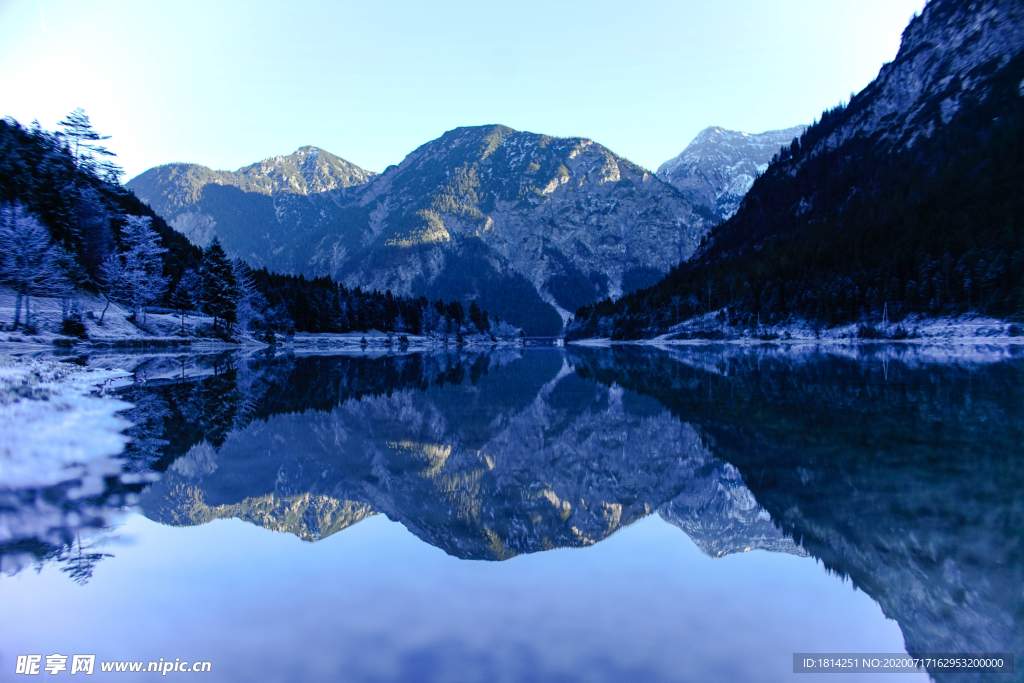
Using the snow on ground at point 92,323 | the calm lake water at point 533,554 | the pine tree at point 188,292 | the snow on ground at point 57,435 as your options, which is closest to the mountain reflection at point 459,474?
the calm lake water at point 533,554

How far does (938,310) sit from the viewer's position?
82.0 meters

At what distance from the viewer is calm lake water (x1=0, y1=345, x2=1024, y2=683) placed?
5.14 m

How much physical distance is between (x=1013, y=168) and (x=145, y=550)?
131 metres

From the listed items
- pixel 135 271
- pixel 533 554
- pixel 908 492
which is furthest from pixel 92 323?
pixel 908 492

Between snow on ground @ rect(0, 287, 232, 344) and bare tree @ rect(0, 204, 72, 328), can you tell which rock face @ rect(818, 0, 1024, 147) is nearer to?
snow on ground @ rect(0, 287, 232, 344)

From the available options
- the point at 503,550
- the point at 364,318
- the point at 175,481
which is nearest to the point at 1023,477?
the point at 503,550

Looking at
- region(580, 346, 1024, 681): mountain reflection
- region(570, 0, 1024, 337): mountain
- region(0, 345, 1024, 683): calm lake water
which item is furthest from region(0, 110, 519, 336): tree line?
region(570, 0, 1024, 337): mountain

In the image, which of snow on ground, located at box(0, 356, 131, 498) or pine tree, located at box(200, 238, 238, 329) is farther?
pine tree, located at box(200, 238, 238, 329)

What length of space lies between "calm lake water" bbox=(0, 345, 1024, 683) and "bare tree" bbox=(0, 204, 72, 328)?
161 ft

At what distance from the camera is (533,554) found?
7785mm

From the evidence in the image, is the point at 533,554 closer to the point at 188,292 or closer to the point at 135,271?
the point at 135,271

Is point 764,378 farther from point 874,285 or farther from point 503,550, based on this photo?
point 874,285

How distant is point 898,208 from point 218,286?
12861 cm

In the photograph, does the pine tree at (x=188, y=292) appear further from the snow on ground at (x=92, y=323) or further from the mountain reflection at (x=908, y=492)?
the mountain reflection at (x=908, y=492)
